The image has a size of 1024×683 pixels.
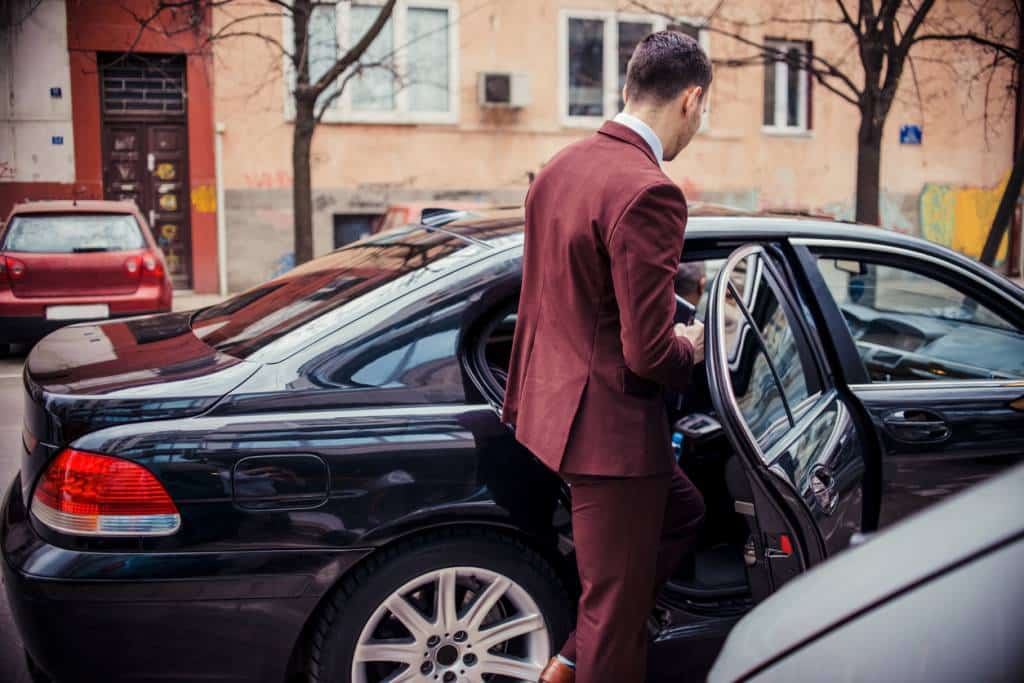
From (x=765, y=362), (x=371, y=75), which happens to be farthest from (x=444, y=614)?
(x=371, y=75)

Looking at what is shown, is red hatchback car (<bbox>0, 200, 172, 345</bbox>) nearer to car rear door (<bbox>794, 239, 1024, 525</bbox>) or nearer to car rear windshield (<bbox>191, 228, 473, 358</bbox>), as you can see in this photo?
car rear windshield (<bbox>191, 228, 473, 358</bbox>)

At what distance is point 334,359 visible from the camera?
2844 mm

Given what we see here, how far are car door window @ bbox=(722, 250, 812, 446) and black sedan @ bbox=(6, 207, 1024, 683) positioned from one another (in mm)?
26

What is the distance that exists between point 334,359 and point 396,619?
0.72 metres

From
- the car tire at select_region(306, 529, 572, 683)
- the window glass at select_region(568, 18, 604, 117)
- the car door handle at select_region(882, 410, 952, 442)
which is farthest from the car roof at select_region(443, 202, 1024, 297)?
the window glass at select_region(568, 18, 604, 117)

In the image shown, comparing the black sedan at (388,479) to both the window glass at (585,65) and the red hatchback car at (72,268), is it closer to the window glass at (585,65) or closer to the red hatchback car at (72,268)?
the red hatchback car at (72,268)

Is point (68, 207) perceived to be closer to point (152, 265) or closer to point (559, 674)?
point (152, 265)

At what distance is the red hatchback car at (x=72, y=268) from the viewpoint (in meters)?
10.1

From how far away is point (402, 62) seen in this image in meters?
17.5

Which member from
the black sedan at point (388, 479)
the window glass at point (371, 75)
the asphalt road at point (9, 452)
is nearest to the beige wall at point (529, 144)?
the window glass at point (371, 75)

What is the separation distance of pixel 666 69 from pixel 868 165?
819 cm

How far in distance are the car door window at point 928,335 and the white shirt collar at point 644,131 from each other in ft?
5.15

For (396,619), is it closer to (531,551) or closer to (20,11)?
(531,551)

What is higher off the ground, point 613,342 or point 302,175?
point 302,175
